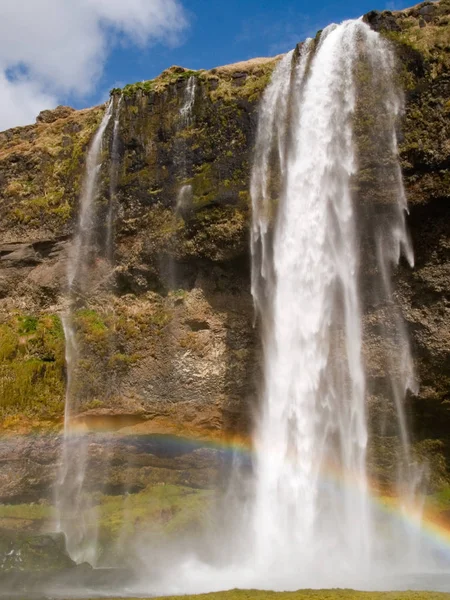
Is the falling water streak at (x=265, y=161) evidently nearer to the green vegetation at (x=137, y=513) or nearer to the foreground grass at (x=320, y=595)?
the green vegetation at (x=137, y=513)

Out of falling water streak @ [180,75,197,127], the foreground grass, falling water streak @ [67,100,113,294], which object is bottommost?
the foreground grass

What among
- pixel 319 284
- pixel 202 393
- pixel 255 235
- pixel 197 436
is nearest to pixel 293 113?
pixel 255 235

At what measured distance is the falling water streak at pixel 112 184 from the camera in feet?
74.0

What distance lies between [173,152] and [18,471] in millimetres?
12360

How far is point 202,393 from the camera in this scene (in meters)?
20.4

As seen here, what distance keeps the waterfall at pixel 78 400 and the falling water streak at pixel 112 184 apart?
39cm

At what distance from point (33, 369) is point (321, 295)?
1062 cm

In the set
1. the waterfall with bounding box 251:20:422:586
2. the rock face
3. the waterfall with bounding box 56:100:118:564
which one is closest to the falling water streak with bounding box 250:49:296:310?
the waterfall with bounding box 251:20:422:586

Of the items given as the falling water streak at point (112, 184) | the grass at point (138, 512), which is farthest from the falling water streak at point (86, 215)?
the grass at point (138, 512)

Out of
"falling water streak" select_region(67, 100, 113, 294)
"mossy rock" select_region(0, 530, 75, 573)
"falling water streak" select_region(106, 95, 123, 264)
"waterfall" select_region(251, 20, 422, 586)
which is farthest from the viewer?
"falling water streak" select_region(67, 100, 113, 294)

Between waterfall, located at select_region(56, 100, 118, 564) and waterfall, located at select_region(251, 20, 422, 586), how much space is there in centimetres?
572

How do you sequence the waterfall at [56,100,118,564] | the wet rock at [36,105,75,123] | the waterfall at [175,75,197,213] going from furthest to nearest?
the wet rock at [36,105,75,123]
the waterfall at [175,75,197,213]
the waterfall at [56,100,118,564]

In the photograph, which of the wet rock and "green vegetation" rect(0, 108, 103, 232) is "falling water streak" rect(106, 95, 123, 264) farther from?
the wet rock

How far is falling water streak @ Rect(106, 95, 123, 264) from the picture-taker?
22562mm
